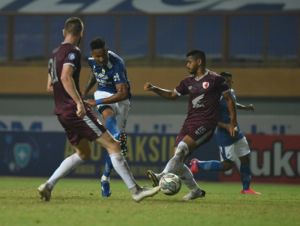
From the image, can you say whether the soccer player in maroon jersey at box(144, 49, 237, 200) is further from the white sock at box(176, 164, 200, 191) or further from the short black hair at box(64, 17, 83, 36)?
the short black hair at box(64, 17, 83, 36)

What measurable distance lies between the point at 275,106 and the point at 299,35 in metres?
3.36

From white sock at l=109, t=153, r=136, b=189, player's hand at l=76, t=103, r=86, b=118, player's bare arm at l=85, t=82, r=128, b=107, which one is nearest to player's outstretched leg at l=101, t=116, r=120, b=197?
player's bare arm at l=85, t=82, r=128, b=107

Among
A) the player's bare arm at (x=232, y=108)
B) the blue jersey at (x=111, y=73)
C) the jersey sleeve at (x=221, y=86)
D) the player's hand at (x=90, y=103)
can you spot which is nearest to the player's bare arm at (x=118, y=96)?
the blue jersey at (x=111, y=73)

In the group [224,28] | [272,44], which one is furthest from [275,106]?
[224,28]

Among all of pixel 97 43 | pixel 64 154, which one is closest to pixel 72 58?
pixel 97 43

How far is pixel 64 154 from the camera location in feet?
44.5

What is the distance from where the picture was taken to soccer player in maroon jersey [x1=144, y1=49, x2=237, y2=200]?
6195 millimetres

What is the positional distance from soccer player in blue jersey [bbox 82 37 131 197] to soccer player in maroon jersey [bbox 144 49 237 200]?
1.77 ft

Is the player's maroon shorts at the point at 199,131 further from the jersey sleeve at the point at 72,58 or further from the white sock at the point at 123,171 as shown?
the jersey sleeve at the point at 72,58

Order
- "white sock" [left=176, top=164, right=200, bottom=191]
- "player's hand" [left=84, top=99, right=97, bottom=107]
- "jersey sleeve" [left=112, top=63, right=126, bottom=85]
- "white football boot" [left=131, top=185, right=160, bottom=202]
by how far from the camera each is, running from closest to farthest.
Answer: "white football boot" [left=131, top=185, right=160, bottom=202], "player's hand" [left=84, top=99, right=97, bottom=107], "white sock" [left=176, top=164, right=200, bottom=191], "jersey sleeve" [left=112, top=63, right=126, bottom=85]

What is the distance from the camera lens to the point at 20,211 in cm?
489

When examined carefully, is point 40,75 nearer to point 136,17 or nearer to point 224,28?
point 136,17

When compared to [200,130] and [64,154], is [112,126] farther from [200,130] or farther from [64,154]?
[64,154]

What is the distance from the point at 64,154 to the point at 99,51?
7.49 metres
